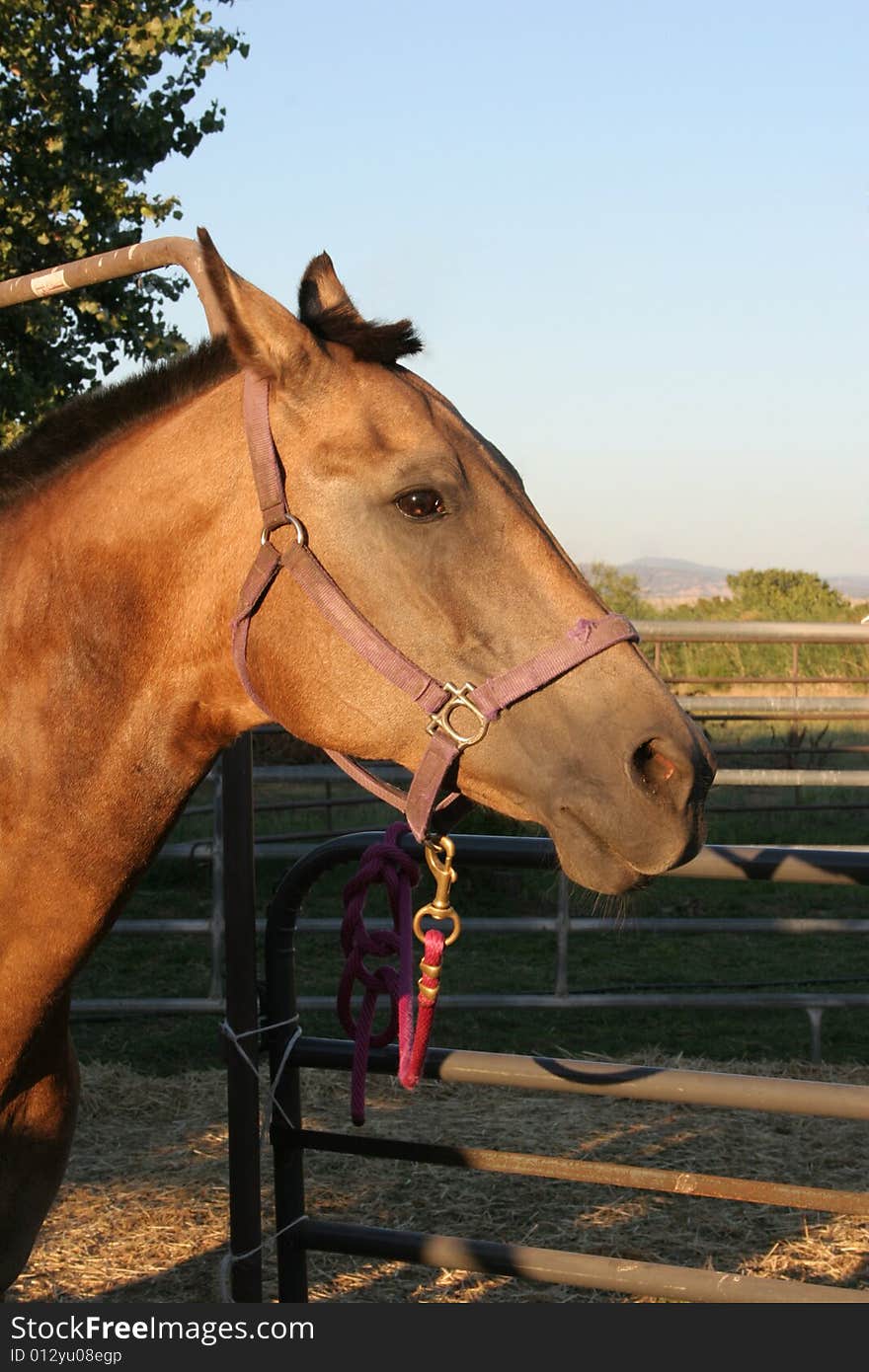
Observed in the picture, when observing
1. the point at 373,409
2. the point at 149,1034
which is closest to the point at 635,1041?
the point at 149,1034

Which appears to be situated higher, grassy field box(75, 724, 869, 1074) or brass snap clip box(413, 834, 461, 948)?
brass snap clip box(413, 834, 461, 948)

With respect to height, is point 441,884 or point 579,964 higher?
point 441,884

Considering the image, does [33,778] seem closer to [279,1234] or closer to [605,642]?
[605,642]

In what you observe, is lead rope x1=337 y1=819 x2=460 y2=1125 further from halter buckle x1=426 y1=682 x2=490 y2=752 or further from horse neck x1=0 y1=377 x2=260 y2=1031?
horse neck x1=0 y1=377 x2=260 y2=1031

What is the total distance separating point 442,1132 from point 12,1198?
2876mm

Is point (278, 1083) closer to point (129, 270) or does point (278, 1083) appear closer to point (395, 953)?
point (395, 953)

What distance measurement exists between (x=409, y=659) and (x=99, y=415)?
30.4 inches

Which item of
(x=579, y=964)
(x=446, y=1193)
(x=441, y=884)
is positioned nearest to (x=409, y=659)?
(x=441, y=884)

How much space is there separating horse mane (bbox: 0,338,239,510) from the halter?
168 millimetres

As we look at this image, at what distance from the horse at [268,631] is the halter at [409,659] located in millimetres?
11

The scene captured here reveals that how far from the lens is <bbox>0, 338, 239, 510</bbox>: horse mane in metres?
2.17

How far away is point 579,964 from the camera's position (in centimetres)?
793

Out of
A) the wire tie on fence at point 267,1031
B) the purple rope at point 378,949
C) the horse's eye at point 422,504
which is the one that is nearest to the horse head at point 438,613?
the horse's eye at point 422,504

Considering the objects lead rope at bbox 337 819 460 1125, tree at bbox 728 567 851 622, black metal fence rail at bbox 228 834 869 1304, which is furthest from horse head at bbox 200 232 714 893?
tree at bbox 728 567 851 622
